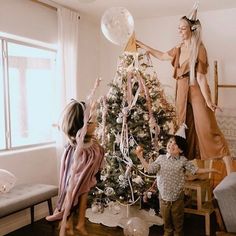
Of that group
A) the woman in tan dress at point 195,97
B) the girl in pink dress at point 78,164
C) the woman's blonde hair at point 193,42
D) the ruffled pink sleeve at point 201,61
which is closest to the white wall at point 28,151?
the woman in tan dress at point 195,97

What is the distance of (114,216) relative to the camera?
3.62 meters

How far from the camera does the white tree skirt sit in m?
3.50

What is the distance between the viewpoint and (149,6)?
155 inches

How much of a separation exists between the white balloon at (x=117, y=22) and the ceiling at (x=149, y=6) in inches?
48.0

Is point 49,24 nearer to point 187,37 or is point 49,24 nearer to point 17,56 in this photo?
point 17,56

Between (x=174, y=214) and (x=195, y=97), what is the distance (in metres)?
1.16

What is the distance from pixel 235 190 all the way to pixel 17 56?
2636 mm

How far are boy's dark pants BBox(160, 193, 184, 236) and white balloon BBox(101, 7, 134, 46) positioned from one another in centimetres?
155

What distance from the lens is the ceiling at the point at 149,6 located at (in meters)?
Result: 3.73

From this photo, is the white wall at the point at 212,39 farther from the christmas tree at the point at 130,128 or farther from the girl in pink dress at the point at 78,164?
the girl in pink dress at the point at 78,164

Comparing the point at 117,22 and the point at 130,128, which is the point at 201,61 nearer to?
the point at 130,128

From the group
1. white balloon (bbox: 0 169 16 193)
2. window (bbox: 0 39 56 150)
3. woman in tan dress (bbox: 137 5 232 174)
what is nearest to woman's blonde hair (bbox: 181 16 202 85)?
woman in tan dress (bbox: 137 5 232 174)

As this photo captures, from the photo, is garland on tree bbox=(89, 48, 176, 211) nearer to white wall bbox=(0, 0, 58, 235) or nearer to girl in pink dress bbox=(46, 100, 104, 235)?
white wall bbox=(0, 0, 58, 235)

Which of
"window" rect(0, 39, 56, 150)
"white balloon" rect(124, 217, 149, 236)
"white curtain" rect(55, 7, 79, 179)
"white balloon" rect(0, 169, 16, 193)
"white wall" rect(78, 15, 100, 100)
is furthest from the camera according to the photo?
"white wall" rect(78, 15, 100, 100)
